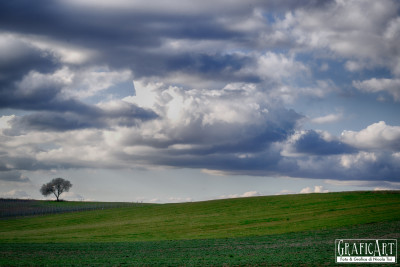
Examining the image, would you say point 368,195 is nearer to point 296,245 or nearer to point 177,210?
point 177,210

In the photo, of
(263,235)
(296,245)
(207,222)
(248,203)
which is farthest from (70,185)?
(296,245)

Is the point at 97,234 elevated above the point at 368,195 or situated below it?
below

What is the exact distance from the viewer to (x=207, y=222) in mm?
65812

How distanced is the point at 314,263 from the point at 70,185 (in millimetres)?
163708

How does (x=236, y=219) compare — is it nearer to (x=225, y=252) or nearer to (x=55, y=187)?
(x=225, y=252)

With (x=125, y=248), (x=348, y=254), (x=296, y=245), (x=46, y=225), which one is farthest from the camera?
(x=46, y=225)

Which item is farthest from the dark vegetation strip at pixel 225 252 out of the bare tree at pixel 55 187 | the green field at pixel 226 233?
the bare tree at pixel 55 187

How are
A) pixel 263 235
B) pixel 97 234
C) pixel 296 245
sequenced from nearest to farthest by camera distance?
pixel 296 245
pixel 263 235
pixel 97 234

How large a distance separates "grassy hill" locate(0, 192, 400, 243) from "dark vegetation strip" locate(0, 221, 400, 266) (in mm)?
6016

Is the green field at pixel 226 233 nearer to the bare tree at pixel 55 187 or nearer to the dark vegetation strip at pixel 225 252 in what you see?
the dark vegetation strip at pixel 225 252

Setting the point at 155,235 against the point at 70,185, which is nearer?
the point at 155,235

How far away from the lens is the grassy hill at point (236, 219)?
178 feet

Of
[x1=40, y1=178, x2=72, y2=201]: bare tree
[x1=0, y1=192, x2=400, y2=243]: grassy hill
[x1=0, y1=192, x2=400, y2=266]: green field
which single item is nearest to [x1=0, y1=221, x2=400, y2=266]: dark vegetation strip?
[x1=0, y1=192, x2=400, y2=266]: green field

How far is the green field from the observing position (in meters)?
32.6
